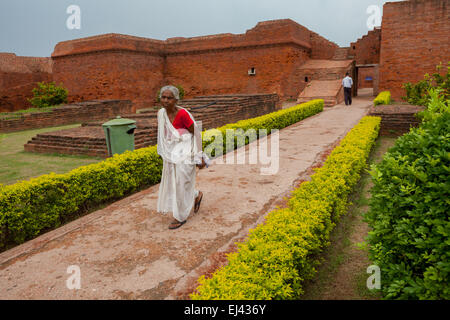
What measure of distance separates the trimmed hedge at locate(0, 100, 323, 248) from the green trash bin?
98 cm

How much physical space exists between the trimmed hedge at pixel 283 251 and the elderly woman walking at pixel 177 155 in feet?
3.40

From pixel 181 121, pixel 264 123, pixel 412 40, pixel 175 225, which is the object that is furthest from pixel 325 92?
pixel 175 225

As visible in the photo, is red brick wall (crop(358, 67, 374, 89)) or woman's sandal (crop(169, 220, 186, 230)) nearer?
woman's sandal (crop(169, 220, 186, 230))

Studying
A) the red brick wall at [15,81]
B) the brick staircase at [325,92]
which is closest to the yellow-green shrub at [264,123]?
the brick staircase at [325,92]

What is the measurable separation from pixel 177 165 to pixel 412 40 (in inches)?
681

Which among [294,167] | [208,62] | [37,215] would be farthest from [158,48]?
[37,215]

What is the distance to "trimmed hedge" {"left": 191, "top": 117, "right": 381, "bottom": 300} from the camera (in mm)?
1855

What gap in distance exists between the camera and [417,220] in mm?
1773

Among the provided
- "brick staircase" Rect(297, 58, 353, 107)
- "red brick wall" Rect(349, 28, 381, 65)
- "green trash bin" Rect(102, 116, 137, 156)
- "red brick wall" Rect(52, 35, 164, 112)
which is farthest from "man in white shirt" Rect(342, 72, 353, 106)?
"red brick wall" Rect(52, 35, 164, 112)

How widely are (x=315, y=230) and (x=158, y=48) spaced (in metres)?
20.9

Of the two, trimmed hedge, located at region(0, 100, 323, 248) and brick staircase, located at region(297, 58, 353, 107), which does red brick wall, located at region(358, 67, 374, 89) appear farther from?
trimmed hedge, located at region(0, 100, 323, 248)

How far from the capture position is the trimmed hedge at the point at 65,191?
3342mm

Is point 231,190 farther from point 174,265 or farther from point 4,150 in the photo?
point 4,150

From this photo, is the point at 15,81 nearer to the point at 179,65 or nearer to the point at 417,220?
the point at 179,65
